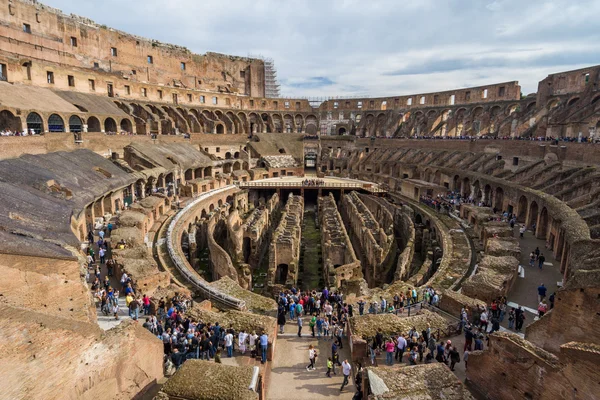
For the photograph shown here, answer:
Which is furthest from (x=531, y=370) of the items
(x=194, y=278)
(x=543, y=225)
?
(x=543, y=225)

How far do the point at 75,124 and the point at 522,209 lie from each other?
111 feet

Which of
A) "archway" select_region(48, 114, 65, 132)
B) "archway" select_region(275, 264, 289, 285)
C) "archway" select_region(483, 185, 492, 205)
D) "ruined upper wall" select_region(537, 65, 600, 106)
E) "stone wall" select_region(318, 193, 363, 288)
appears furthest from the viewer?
"ruined upper wall" select_region(537, 65, 600, 106)

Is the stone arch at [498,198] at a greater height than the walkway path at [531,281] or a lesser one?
greater

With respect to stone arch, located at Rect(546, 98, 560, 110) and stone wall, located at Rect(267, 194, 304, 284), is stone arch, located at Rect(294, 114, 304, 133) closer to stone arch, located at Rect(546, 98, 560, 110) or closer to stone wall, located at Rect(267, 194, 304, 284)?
stone arch, located at Rect(546, 98, 560, 110)

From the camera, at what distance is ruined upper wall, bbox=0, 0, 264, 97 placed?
34.1 m

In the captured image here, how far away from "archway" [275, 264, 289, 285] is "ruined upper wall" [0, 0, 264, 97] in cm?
2877

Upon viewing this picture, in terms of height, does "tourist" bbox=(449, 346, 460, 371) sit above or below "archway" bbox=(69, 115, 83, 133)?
below

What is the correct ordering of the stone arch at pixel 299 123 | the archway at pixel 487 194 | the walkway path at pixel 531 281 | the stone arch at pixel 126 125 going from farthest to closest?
1. the stone arch at pixel 299 123
2. the stone arch at pixel 126 125
3. the archway at pixel 487 194
4. the walkway path at pixel 531 281

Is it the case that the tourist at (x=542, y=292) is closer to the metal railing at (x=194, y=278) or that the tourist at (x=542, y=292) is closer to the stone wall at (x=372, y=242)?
the stone wall at (x=372, y=242)

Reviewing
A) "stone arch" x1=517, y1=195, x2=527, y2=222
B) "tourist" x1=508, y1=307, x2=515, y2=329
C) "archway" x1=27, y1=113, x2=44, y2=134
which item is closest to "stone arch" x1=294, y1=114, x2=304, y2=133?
"archway" x1=27, y1=113, x2=44, y2=134

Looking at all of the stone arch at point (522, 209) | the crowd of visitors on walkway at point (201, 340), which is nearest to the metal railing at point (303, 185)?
the stone arch at point (522, 209)

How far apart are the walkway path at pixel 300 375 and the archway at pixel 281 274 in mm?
7627

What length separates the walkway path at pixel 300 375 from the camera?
8.74 metres

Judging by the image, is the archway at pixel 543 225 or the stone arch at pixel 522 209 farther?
the stone arch at pixel 522 209
